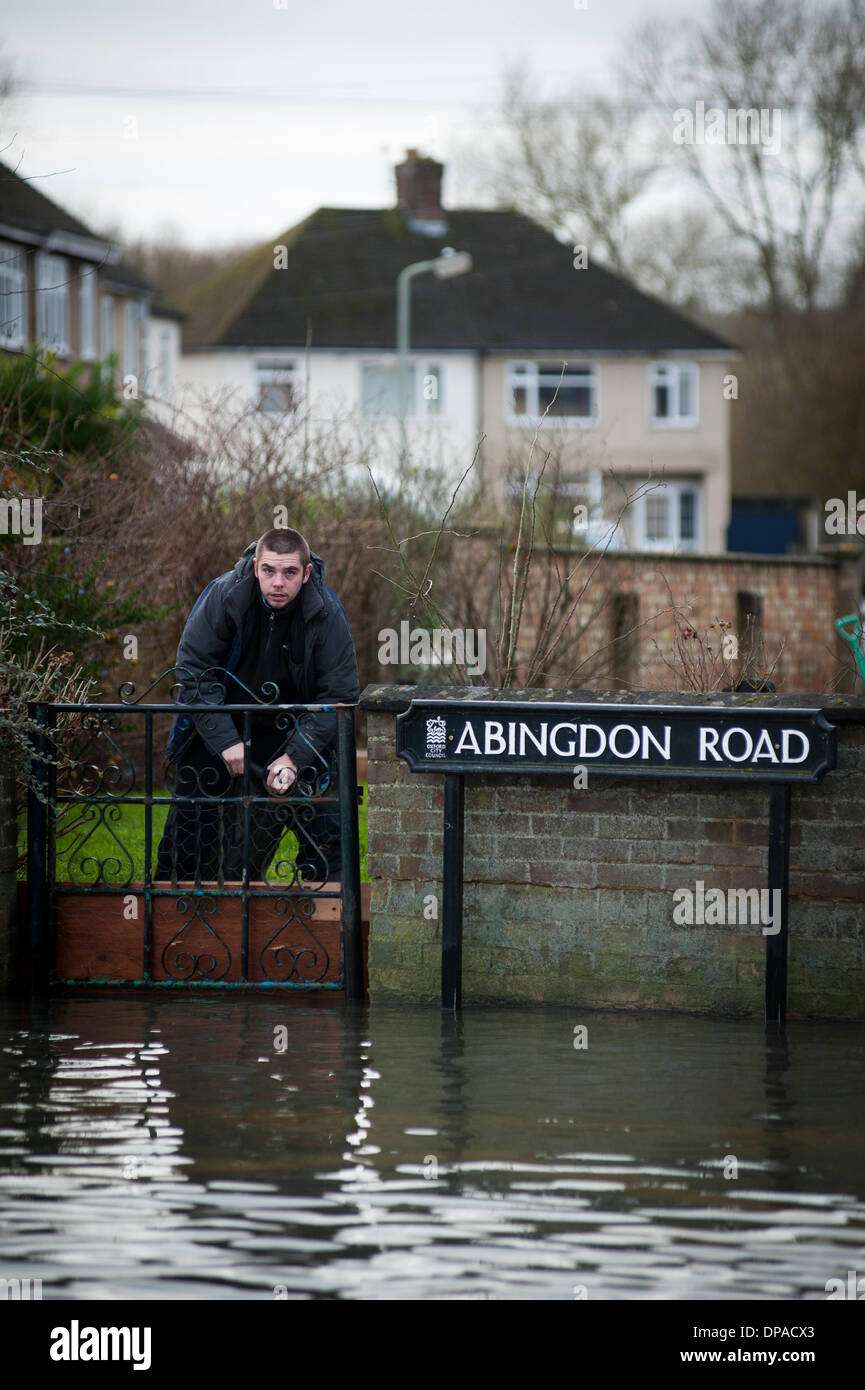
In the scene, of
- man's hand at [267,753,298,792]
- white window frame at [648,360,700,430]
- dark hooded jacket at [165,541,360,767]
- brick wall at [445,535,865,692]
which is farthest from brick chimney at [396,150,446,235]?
man's hand at [267,753,298,792]

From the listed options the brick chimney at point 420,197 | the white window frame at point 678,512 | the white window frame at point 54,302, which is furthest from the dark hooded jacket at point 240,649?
the brick chimney at point 420,197

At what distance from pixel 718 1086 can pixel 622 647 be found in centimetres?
908

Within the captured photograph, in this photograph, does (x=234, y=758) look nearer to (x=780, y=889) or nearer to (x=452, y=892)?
(x=452, y=892)

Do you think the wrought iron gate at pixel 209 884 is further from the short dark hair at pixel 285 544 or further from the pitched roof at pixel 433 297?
the pitched roof at pixel 433 297

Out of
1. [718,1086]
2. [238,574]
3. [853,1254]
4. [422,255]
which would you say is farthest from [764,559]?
[422,255]

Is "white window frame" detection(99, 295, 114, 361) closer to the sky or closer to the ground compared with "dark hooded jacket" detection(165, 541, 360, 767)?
closer to the sky

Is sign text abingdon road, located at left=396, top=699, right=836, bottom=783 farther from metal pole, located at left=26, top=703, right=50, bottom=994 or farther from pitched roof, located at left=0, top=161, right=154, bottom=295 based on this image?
pitched roof, located at left=0, top=161, right=154, bottom=295

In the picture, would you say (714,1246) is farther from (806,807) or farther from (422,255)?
(422,255)

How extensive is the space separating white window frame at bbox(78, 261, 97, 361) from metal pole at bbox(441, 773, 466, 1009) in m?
32.9

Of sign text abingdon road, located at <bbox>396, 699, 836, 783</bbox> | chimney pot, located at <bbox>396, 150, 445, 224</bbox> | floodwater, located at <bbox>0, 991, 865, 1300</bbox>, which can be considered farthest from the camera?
chimney pot, located at <bbox>396, 150, 445, 224</bbox>

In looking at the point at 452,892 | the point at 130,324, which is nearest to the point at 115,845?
the point at 452,892

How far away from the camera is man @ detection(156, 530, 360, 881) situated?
731cm

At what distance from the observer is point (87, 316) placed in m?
38.9

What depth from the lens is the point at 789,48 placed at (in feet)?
137
